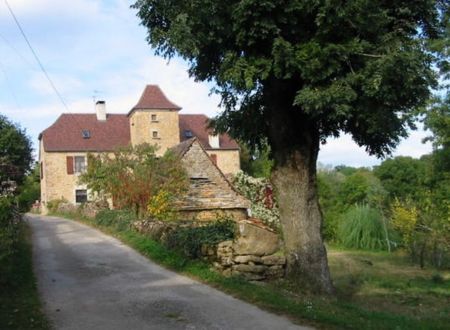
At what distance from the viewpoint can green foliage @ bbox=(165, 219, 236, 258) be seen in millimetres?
11946

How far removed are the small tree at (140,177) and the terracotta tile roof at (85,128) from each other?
26.8 meters

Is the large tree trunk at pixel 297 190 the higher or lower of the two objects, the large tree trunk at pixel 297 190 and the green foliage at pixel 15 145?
the lower

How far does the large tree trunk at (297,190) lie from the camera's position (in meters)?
11.0

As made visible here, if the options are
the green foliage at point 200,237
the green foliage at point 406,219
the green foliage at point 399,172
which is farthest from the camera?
the green foliage at point 399,172

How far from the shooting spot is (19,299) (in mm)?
8945

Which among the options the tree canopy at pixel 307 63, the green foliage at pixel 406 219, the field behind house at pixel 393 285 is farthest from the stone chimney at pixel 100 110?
the tree canopy at pixel 307 63

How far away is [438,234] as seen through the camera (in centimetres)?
1927

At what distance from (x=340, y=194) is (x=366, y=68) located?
29414mm

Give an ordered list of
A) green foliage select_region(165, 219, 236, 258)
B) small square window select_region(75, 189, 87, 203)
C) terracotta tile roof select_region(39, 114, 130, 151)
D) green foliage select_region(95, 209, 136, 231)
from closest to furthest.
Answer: green foliage select_region(165, 219, 236, 258), green foliage select_region(95, 209, 136, 231), terracotta tile roof select_region(39, 114, 130, 151), small square window select_region(75, 189, 87, 203)

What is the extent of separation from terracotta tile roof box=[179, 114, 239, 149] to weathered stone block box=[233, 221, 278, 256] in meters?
43.2

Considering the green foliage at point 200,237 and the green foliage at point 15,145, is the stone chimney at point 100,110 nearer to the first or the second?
the green foliage at point 15,145

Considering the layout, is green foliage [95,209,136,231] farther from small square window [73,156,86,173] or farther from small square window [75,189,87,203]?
small square window [75,189,87,203]

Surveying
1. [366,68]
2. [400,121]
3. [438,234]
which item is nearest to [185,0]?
[366,68]

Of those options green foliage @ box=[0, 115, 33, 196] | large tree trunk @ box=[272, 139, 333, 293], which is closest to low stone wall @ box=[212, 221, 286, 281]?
large tree trunk @ box=[272, 139, 333, 293]
